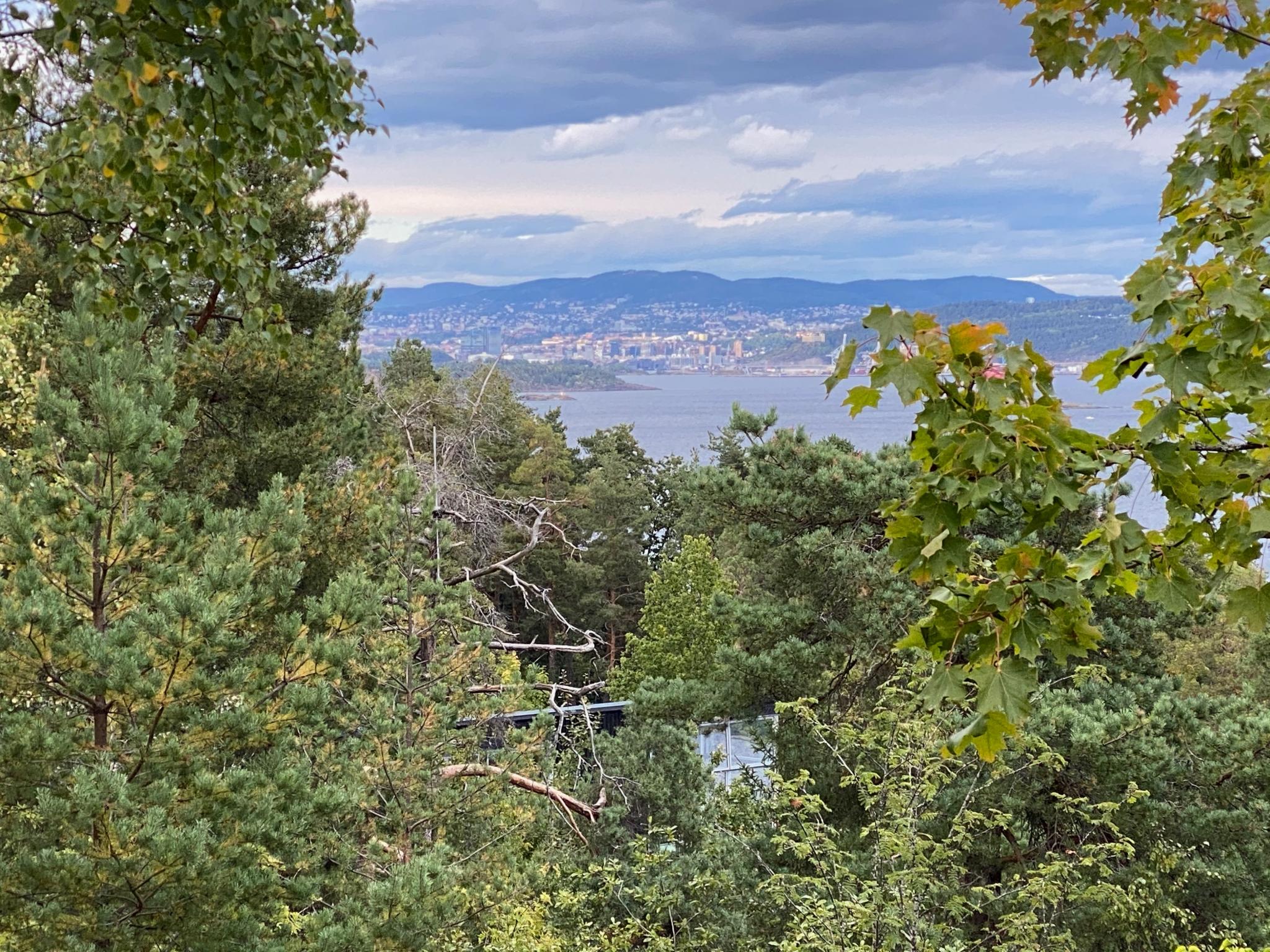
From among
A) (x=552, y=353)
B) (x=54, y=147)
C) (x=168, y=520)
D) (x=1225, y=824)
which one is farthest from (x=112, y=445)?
(x=552, y=353)

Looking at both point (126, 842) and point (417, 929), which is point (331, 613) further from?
point (417, 929)

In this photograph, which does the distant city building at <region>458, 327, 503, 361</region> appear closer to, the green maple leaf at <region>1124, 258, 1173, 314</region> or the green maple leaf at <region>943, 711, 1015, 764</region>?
the green maple leaf at <region>1124, 258, 1173, 314</region>

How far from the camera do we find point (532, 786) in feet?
30.2

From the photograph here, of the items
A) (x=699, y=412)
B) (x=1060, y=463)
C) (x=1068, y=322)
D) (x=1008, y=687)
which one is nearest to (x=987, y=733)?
(x=1008, y=687)

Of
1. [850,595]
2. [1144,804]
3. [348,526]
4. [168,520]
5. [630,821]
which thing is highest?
[168,520]

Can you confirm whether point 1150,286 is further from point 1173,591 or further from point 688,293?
point 688,293

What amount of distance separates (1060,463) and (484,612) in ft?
45.4

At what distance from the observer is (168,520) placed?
4754 millimetres

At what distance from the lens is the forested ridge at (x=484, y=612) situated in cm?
190

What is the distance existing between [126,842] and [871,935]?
12.8ft

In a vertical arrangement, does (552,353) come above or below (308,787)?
above

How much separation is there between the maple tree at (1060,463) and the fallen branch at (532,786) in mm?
6273

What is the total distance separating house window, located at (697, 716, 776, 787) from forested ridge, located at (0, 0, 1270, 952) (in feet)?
0.67

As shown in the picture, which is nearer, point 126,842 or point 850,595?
point 126,842
